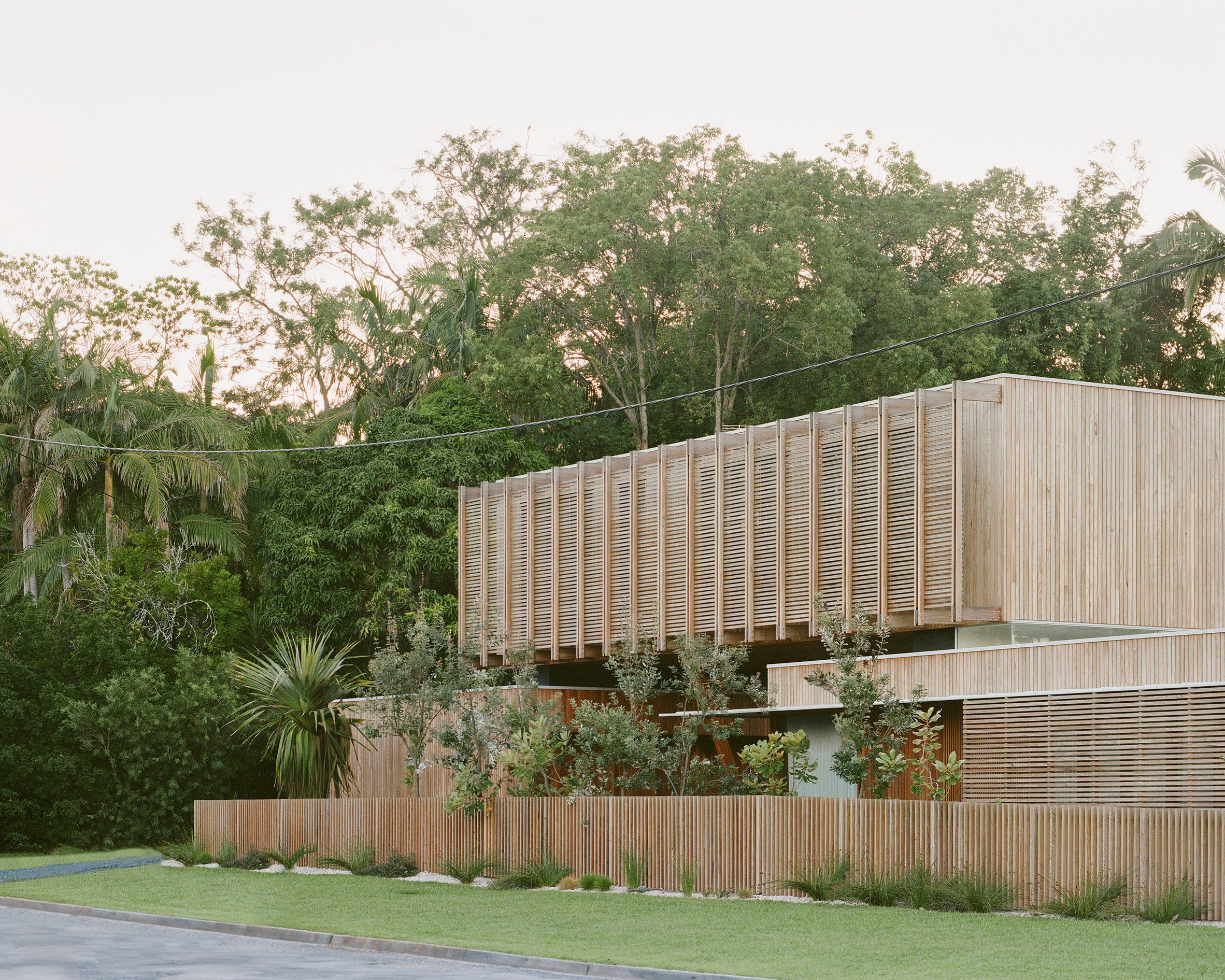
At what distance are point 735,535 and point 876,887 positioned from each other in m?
13.4

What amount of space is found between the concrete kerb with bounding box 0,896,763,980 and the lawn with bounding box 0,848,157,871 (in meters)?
10.7

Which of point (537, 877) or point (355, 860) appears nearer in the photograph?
point (537, 877)

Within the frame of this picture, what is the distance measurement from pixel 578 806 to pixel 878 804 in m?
5.58

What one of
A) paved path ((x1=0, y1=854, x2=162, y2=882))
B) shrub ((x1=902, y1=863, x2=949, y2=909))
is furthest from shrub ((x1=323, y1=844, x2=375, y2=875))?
shrub ((x1=902, y1=863, x2=949, y2=909))

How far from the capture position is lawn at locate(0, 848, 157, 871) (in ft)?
106

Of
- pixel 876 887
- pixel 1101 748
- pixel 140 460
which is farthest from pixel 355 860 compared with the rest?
pixel 140 460

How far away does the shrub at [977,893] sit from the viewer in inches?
710

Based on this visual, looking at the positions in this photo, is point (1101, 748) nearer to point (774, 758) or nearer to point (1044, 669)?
point (1044, 669)

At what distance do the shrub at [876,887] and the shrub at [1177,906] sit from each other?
10.3ft

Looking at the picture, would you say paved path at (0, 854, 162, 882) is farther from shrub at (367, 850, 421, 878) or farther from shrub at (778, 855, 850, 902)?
shrub at (778, 855, 850, 902)

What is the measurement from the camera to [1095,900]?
55.9ft

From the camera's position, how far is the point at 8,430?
4531cm

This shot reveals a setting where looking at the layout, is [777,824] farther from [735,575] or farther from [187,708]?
[187,708]

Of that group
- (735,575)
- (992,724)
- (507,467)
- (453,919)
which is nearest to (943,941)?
(453,919)
